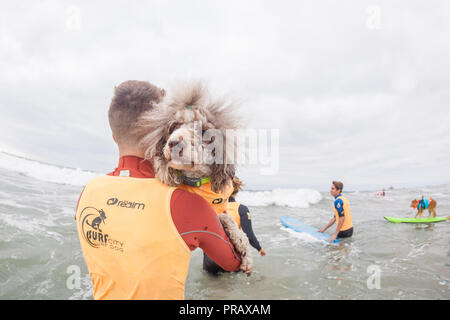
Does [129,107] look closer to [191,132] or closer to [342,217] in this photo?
[191,132]

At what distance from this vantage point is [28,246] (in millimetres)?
5145

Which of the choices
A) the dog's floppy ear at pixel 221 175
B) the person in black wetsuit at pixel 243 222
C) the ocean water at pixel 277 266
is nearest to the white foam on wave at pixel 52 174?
the ocean water at pixel 277 266

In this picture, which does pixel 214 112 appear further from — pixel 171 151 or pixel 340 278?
pixel 340 278

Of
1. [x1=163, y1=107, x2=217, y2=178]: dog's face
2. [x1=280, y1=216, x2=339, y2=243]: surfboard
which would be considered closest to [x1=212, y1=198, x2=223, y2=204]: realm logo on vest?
[x1=163, y1=107, x2=217, y2=178]: dog's face

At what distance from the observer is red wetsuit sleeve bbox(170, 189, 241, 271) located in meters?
1.57

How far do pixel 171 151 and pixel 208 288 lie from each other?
3.35 m

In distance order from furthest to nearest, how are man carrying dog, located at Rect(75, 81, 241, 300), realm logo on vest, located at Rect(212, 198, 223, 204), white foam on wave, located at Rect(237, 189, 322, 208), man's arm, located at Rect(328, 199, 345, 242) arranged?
1. white foam on wave, located at Rect(237, 189, 322, 208)
2. man's arm, located at Rect(328, 199, 345, 242)
3. realm logo on vest, located at Rect(212, 198, 223, 204)
4. man carrying dog, located at Rect(75, 81, 241, 300)

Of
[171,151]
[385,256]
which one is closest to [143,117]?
[171,151]

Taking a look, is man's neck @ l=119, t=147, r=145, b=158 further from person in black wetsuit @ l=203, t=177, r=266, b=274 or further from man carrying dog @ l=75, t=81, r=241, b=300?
person in black wetsuit @ l=203, t=177, r=266, b=274

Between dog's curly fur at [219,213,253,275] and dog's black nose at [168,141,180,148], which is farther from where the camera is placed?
dog's curly fur at [219,213,253,275]

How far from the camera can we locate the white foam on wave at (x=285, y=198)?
2143 cm

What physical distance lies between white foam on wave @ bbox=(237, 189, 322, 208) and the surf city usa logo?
1887 centimetres

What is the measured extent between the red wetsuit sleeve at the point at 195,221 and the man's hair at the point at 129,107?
693 mm

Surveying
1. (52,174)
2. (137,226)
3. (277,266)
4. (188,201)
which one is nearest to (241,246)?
(188,201)
